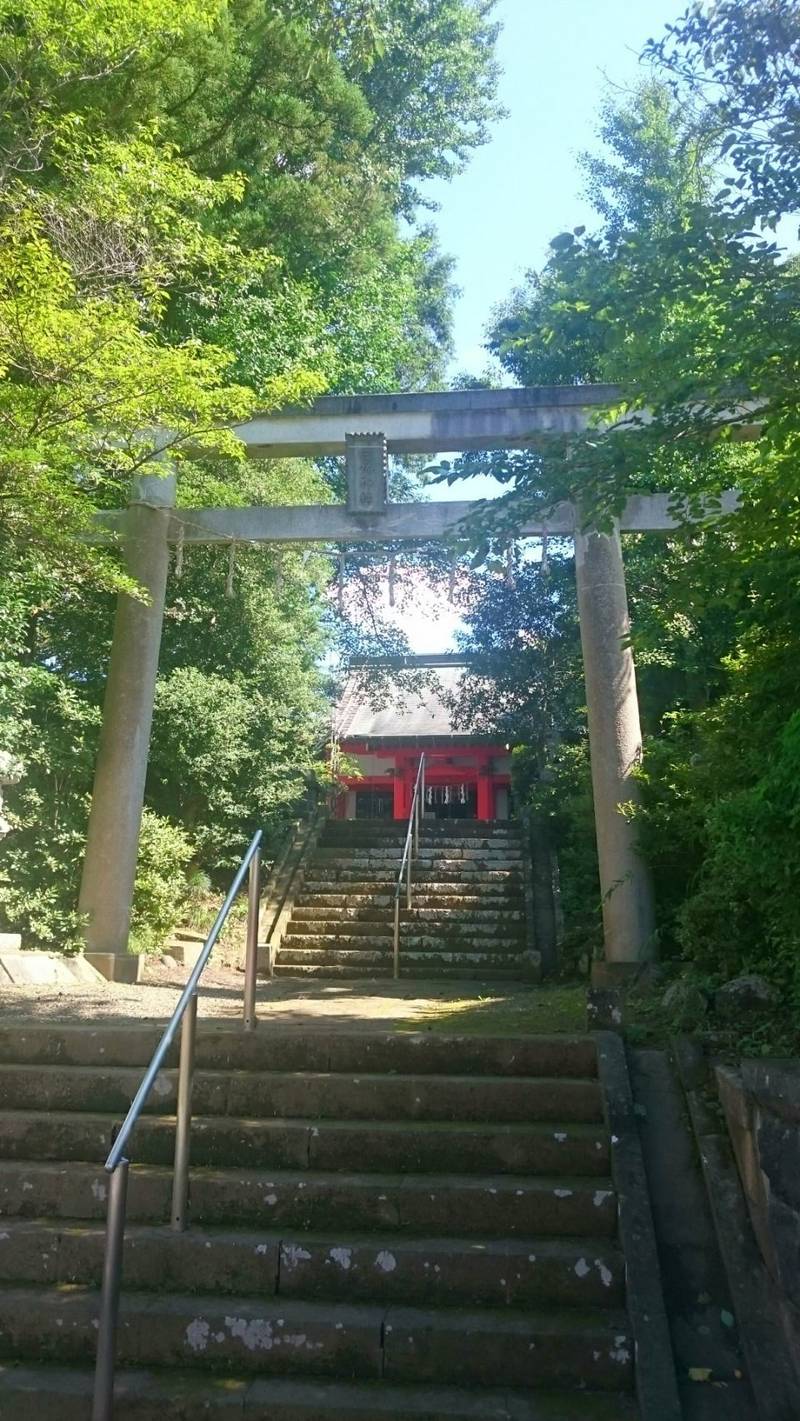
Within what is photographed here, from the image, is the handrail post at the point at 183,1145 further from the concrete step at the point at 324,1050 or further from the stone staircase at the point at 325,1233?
the concrete step at the point at 324,1050

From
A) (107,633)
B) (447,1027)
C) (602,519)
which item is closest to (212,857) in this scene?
(107,633)

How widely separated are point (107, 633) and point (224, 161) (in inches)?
230

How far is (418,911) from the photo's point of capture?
11.3 meters

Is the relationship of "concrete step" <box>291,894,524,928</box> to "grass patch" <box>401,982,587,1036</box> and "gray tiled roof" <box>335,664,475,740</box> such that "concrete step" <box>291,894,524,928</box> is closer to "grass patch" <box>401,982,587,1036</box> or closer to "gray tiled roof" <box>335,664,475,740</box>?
"grass patch" <box>401,982,587,1036</box>

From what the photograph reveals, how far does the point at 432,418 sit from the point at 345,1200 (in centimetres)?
751

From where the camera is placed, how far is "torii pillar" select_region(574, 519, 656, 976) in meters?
8.73

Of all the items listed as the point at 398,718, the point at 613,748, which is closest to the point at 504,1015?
the point at 613,748

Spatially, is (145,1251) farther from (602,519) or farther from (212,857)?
(212,857)

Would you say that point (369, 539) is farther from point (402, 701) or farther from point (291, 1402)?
point (291, 1402)

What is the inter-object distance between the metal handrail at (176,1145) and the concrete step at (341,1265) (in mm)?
158

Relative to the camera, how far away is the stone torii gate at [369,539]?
9.10m

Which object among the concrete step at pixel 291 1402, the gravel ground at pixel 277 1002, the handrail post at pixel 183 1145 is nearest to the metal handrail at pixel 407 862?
the gravel ground at pixel 277 1002

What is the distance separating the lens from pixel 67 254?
7098 millimetres

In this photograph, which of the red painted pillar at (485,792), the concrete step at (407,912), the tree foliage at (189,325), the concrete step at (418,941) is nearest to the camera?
the tree foliage at (189,325)
